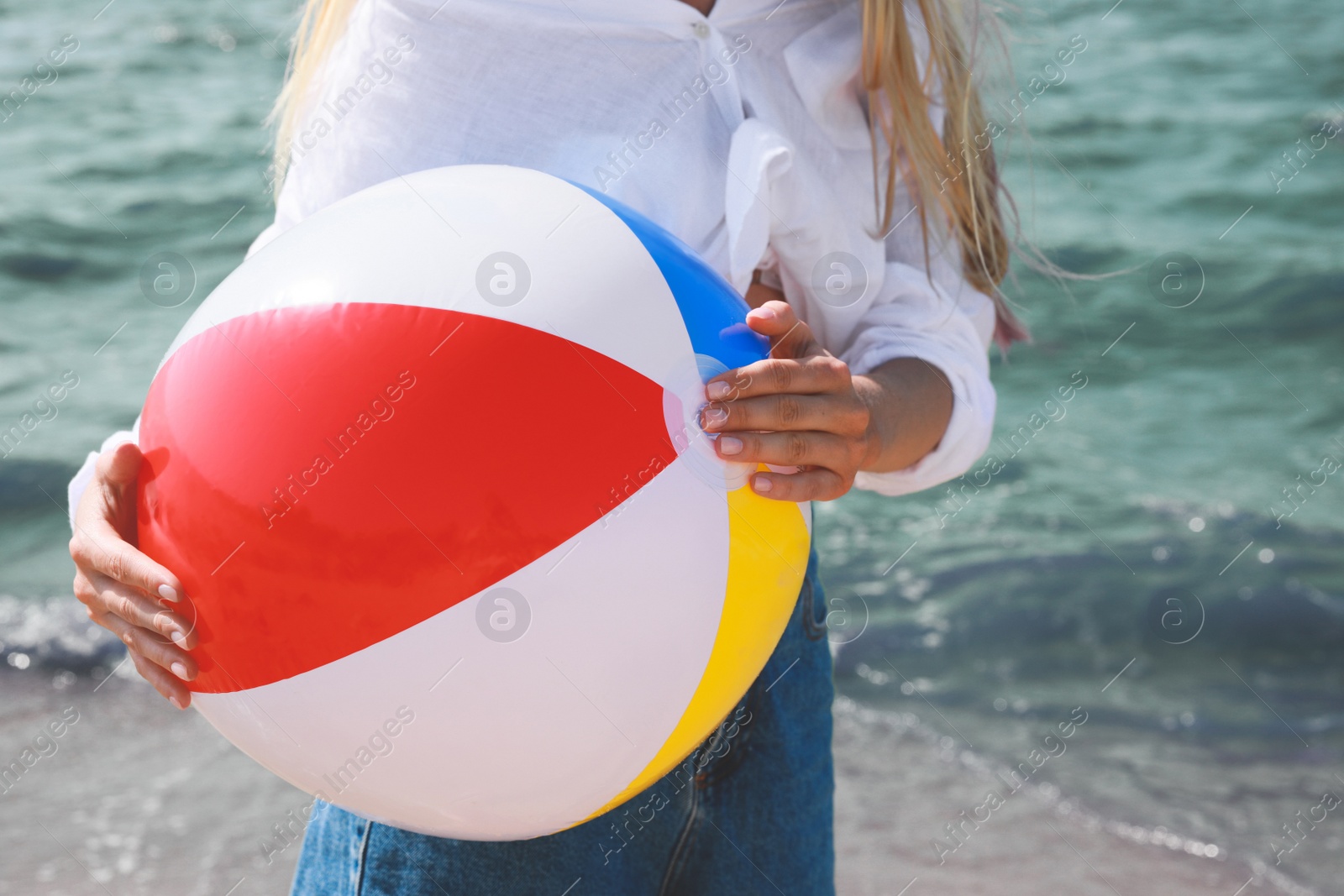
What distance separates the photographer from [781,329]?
4.59 feet

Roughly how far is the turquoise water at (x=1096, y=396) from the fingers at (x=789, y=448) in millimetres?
743

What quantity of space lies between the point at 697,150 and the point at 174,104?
7.92 metres

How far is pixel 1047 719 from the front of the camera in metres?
3.74

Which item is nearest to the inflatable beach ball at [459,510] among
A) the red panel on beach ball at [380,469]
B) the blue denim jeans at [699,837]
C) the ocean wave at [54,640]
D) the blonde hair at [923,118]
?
the red panel on beach ball at [380,469]

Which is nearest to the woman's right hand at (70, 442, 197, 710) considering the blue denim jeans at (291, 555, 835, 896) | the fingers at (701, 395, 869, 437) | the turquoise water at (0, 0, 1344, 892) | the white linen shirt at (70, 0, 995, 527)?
the white linen shirt at (70, 0, 995, 527)

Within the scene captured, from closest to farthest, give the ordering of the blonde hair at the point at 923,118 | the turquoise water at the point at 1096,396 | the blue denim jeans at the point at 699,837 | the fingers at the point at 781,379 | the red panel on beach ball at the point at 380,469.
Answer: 1. the red panel on beach ball at the point at 380,469
2. the fingers at the point at 781,379
3. the blue denim jeans at the point at 699,837
4. the blonde hair at the point at 923,118
5. the turquoise water at the point at 1096,396

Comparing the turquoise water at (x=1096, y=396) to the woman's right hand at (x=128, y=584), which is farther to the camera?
the turquoise water at (x=1096, y=396)

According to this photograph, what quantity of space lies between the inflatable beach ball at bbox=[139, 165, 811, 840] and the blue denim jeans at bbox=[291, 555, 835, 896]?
0.23 m

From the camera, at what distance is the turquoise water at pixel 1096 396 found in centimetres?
375

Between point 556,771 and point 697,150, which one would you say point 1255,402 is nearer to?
point 697,150

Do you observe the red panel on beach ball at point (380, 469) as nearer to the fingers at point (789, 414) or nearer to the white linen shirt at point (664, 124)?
the fingers at point (789, 414)

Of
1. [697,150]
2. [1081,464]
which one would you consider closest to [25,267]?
[1081,464]

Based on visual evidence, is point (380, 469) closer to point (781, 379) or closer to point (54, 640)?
point (781, 379)

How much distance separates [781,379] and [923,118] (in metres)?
0.59
